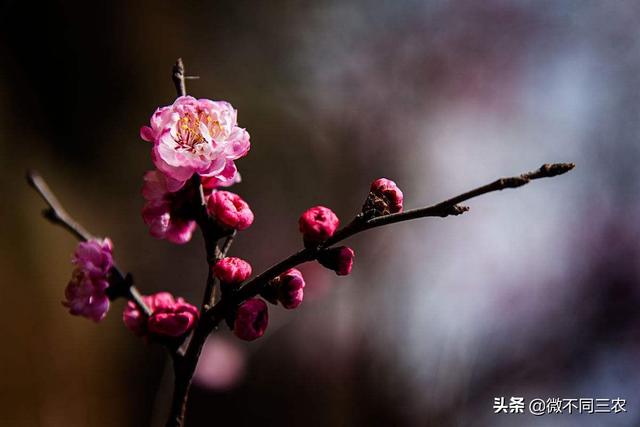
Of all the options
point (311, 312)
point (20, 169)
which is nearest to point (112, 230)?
point (20, 169)

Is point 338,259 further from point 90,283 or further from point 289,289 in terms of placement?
point 90,283

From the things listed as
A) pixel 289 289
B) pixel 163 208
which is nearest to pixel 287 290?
pixel 289 289

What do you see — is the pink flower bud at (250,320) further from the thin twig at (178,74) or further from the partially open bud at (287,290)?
the thin twig at (178,74)

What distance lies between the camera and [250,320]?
317mm

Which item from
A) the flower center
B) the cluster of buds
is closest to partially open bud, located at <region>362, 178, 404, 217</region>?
the cluster of buds

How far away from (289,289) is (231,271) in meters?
0.04

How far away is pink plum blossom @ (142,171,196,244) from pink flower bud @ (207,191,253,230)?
3 cm

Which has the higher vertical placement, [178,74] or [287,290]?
[178,74]

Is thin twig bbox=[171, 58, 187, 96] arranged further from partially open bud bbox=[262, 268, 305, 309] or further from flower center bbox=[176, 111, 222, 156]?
partially open bud bbox=[262, 268, 305, 309]

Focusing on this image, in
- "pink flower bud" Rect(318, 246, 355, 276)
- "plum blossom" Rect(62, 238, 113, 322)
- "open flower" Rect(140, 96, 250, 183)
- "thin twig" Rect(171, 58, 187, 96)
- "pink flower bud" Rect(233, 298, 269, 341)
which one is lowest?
"pink flower bud" Rect(233, 298, 269, 341)

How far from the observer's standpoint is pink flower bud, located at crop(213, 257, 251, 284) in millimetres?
306

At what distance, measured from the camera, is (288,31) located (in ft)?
5.43

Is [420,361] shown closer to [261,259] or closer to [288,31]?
[261,259]

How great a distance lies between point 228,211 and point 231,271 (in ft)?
0.16
